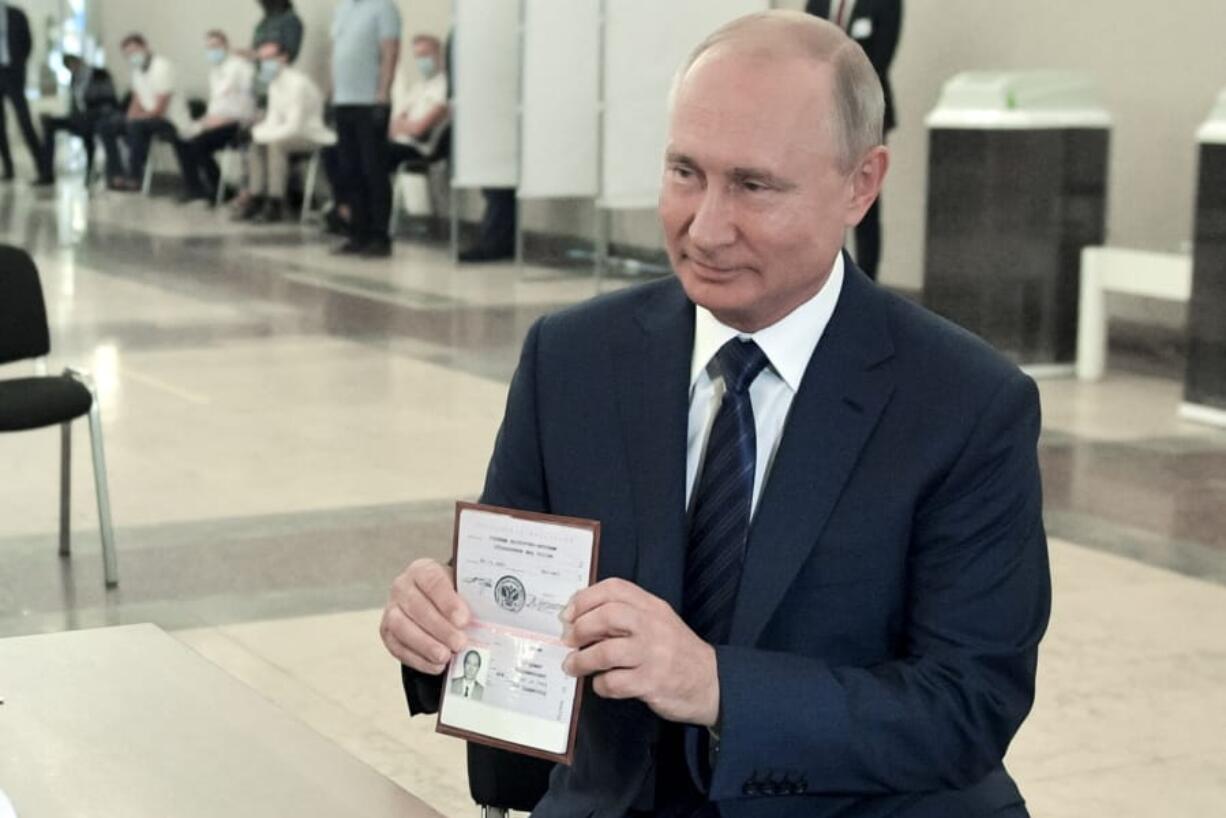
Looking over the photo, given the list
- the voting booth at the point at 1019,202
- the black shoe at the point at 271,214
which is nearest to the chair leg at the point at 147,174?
the black shoe at the point at 271,214

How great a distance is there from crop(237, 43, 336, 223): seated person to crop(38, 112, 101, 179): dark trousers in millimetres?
5332

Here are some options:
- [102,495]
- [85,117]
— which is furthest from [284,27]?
[102,495]

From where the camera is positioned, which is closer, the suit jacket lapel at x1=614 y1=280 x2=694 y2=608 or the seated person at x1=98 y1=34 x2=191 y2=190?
the suit jacket lapel at x1=614 y1=280 x2=694 y2=608

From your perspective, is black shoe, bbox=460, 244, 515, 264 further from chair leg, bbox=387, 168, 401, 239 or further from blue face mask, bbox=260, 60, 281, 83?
blue face mask, bbox=260, 60, 281, 83

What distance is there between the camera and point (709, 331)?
2.13 metres

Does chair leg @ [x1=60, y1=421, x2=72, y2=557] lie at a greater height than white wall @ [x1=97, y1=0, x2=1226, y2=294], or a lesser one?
lesser

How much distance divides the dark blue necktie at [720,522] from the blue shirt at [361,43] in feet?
41.6

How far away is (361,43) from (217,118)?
16.7 ft

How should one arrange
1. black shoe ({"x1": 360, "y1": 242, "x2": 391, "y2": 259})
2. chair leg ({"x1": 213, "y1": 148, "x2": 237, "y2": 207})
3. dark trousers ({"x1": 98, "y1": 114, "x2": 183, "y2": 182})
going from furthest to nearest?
dark trousers ({"x1": 98, "y1": 114, "x2": 183, "y2": 182})
chair leg ({"x1": 213, "y1": 148, "x2": 237, "y2": 207})
black shoe ({"x1": 360, "y1": 242, "x2": 391, "y2": 259})

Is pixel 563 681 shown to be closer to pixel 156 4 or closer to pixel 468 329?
pixel 468 329

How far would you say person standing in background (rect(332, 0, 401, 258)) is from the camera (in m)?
14.4

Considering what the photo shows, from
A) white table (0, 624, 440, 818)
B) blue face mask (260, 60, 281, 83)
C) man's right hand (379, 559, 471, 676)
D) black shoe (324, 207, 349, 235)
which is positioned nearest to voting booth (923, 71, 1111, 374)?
white table (0, 624, 440, 818)

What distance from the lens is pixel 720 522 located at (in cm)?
204

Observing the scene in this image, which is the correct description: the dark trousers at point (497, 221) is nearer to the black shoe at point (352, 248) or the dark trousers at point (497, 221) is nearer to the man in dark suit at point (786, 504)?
the black shoe at point (352, 248)
